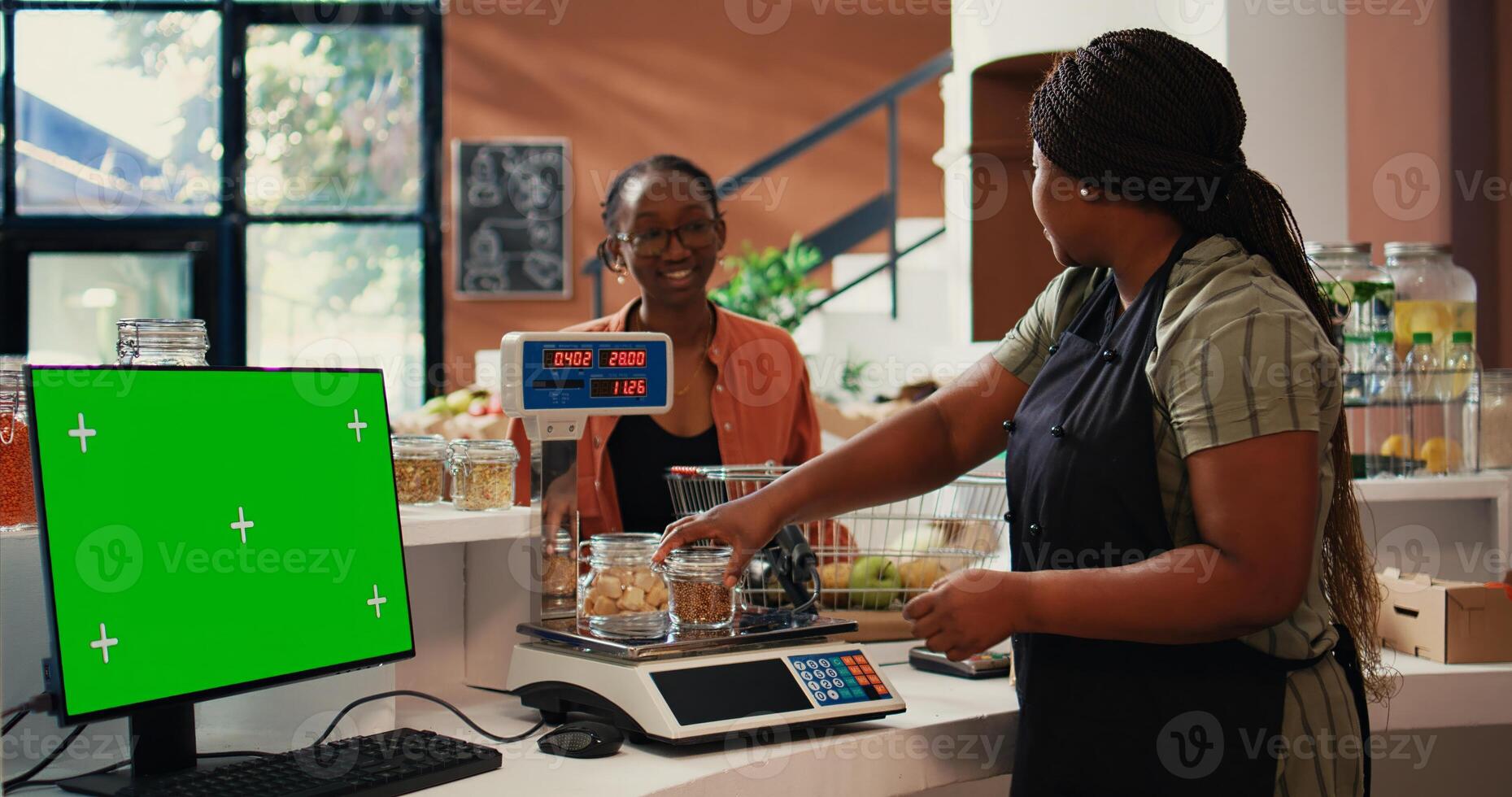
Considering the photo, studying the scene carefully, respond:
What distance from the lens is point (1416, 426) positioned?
2291 millimetres

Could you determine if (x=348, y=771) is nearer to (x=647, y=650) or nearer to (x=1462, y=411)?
(x=647, y=650)

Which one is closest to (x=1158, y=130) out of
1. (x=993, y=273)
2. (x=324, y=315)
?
(x=993, y=273)

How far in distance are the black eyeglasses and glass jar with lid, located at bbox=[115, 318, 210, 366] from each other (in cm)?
110

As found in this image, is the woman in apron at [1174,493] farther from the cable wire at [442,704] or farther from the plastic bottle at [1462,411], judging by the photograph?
the plastic bottle at [1462,411]

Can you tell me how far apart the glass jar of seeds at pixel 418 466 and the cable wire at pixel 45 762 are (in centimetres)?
48

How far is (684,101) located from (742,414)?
5201mm

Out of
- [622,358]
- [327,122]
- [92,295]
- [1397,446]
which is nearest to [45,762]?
[622,358]

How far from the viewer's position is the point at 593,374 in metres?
1.59

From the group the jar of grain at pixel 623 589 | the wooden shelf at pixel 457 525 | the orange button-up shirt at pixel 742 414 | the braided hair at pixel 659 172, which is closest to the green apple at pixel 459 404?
the orange button-up shirt at pixel 742 414

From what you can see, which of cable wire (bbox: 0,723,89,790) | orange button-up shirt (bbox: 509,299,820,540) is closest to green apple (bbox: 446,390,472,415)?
orange button-up shirt (bbox: 509,299,820,540)

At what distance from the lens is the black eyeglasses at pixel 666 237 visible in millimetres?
2408

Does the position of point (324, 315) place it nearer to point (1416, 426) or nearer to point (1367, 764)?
point (1416, 426)

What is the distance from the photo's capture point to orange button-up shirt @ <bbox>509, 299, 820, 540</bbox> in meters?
2.32

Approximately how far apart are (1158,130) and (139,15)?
7.14 m
